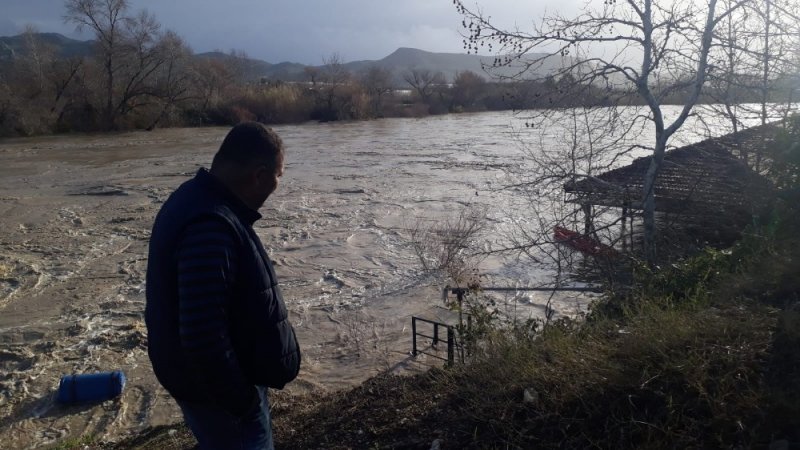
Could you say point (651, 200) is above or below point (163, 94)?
below

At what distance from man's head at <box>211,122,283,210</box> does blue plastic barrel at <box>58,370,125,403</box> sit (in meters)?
6.48

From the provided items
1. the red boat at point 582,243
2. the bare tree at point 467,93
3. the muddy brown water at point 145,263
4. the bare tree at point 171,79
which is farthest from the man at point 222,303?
the bare tree at point 467,93

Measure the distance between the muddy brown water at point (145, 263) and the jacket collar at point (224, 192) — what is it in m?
5.67

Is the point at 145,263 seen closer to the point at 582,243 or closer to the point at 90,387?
the point at 90,387

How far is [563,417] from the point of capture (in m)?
3.18

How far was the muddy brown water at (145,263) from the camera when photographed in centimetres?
841

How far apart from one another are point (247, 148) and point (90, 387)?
669cm

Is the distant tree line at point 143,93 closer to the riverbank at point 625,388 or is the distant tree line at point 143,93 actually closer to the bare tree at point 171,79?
the bare tree at point 171,79

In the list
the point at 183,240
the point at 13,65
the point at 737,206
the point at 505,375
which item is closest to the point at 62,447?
the point at 505,375

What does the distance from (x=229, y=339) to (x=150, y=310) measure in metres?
0.33

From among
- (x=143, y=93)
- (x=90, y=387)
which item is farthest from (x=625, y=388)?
(x=143, y=93)

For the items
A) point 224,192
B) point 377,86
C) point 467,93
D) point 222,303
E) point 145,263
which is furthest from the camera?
point 467,93

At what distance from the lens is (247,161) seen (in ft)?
8.04

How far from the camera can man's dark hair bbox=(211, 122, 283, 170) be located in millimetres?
2449
